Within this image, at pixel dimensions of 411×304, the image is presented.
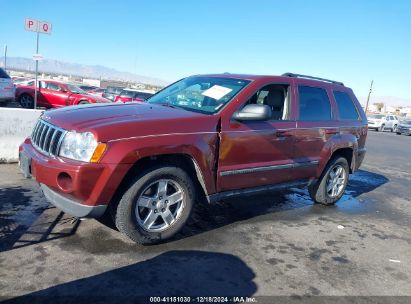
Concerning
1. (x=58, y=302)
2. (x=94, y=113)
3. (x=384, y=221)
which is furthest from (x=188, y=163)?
(x=384, y=221)

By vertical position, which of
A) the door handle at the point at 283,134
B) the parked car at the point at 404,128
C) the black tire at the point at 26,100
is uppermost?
the door handle at the point at 283,134

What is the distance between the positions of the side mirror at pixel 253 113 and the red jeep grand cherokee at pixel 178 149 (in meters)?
0.01

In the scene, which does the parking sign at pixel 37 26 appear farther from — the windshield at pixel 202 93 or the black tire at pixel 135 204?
the black tire at pixel 135 204

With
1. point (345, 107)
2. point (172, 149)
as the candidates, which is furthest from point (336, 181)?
point (172, 149)

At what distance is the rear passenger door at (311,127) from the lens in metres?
5.35

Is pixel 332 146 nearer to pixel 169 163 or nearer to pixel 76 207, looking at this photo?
pixel 169 163

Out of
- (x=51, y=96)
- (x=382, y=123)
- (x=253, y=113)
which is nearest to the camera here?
(x=253, y=113)

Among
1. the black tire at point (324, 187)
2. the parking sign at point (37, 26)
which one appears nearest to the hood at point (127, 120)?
the black tire at point (324, 187)

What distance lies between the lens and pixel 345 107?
6402mm

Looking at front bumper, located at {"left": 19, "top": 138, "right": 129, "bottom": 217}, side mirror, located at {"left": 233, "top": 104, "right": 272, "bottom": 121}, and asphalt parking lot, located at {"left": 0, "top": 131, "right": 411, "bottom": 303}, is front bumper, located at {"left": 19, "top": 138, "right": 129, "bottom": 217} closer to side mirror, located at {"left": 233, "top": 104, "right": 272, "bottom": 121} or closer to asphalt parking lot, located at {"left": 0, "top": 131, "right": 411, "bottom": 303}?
asphalt parking lot, located at {"left": 0, "top": 131, "right": 411, "bottom": 303}

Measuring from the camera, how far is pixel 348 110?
21.2ft

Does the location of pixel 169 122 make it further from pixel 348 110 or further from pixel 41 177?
pixel 348 110

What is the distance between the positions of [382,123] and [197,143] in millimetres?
33036

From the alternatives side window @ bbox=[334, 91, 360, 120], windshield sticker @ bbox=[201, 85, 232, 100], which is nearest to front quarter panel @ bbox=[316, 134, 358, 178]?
side window @ bbox=[334, 91, 360, 120]
